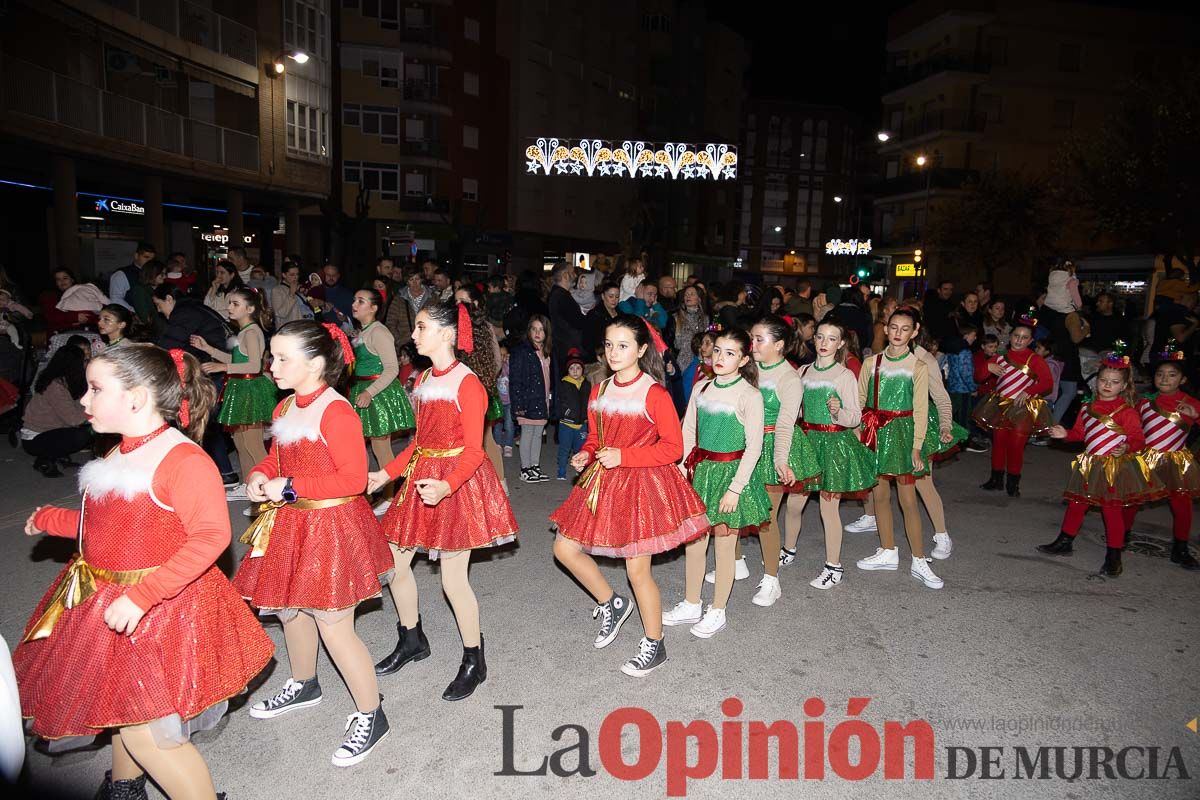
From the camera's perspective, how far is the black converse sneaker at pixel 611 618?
15.8 feet

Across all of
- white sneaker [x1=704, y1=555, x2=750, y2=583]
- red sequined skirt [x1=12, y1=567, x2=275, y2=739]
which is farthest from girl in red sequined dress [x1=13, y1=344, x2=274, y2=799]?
white sneaker [x1=704, y1=555, x2=750, y2=583]

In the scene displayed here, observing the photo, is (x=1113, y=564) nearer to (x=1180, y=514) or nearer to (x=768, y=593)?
(x=1180, y=514)

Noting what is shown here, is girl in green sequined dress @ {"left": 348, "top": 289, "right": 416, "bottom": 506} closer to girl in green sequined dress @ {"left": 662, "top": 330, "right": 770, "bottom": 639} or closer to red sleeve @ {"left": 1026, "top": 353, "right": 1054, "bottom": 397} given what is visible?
girl in green sequined dress @ {"left": 662, "top": 330, "right": 770, "bottom": 639}

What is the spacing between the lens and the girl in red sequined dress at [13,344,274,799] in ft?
8.66

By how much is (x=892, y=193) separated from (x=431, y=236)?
89.1 ft

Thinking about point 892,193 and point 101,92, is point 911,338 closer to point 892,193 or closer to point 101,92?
point 101,92

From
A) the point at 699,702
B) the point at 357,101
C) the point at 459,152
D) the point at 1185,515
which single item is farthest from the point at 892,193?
the point at 699,702

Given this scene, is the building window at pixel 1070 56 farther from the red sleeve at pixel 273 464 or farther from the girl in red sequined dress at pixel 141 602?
the girl in red sequined dress at pixel 141 602

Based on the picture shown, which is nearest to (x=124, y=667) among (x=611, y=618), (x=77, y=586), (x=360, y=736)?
(x=77, y=586)

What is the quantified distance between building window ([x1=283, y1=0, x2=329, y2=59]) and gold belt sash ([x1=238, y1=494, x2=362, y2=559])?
29437 millimetres

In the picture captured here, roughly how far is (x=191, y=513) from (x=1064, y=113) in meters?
45.9

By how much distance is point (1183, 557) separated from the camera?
6.59m

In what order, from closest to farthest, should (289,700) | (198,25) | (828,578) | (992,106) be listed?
1. (289,700)
2. (828,578)
3. (198,25)
4. (992,106)

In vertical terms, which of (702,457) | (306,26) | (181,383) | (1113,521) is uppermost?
(306,26)
